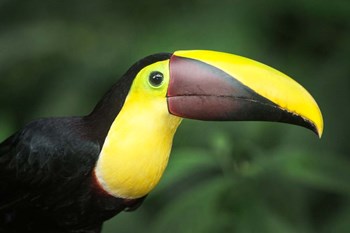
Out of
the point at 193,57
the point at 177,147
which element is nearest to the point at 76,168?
the point at 193,57

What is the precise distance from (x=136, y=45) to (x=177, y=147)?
1.20 ft

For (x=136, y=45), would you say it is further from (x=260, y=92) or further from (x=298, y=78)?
(x=260, y=92)

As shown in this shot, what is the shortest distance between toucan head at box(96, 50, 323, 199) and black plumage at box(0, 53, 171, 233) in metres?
0.02

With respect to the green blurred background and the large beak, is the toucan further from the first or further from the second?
the green blurred background

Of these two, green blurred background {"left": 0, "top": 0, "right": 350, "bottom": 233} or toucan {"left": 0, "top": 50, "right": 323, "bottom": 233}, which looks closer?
toucan {"left": 0, "top": 50, "right": 323, "bottom": 233}

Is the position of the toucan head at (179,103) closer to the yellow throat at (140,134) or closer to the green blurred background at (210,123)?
the yellow throat at (140,134)

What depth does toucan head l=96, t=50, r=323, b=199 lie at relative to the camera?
1.52m

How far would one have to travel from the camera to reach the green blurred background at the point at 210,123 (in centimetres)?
201

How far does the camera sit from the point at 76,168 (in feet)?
5.30

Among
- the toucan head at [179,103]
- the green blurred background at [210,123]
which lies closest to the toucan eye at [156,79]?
the toucan head at [179,103]

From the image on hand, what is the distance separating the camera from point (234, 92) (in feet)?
5.05

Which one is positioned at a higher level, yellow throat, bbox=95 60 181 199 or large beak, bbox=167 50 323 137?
large beak, bbox=167 50 323 137

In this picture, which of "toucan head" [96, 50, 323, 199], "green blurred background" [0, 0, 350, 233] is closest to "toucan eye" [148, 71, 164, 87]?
"toucan head" [96, 50, 323, 199]

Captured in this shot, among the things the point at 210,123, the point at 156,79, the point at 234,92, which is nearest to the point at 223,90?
the point at 234,92
